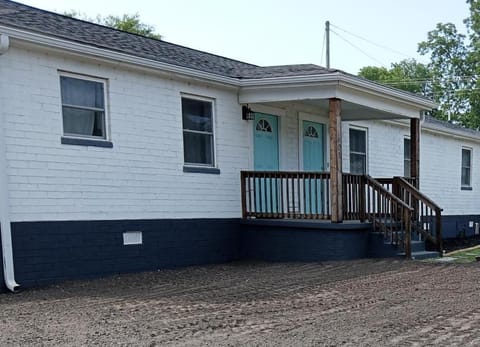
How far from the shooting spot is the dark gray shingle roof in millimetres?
8602

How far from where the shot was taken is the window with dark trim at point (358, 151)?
A: 48.5ft

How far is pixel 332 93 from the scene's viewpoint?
1041cm

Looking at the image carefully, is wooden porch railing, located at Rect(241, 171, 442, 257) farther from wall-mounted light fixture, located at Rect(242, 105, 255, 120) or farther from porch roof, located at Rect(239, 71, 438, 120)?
porch roof, located at Rect(239, 71, 438, 120)

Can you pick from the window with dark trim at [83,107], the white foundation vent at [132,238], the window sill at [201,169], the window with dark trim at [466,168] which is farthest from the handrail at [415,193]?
the window with dark trim at [466,168]

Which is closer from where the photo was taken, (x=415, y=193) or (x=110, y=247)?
(x=110, y=247)

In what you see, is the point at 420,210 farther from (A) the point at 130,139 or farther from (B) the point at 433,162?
(A) the point at 130,139

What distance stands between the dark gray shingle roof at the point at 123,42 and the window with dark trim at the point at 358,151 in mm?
3632

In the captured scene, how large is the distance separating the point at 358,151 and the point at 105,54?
823 cm

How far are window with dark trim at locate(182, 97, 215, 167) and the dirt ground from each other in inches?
92.9

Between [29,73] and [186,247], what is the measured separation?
13.2ft

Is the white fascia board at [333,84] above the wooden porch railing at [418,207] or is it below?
above

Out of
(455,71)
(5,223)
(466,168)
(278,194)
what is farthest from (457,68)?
(5,223)

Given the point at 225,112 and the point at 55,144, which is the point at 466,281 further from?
the point at 55,144

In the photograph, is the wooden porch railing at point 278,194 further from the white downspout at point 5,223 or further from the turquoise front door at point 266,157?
the white downspout at point 5,223
